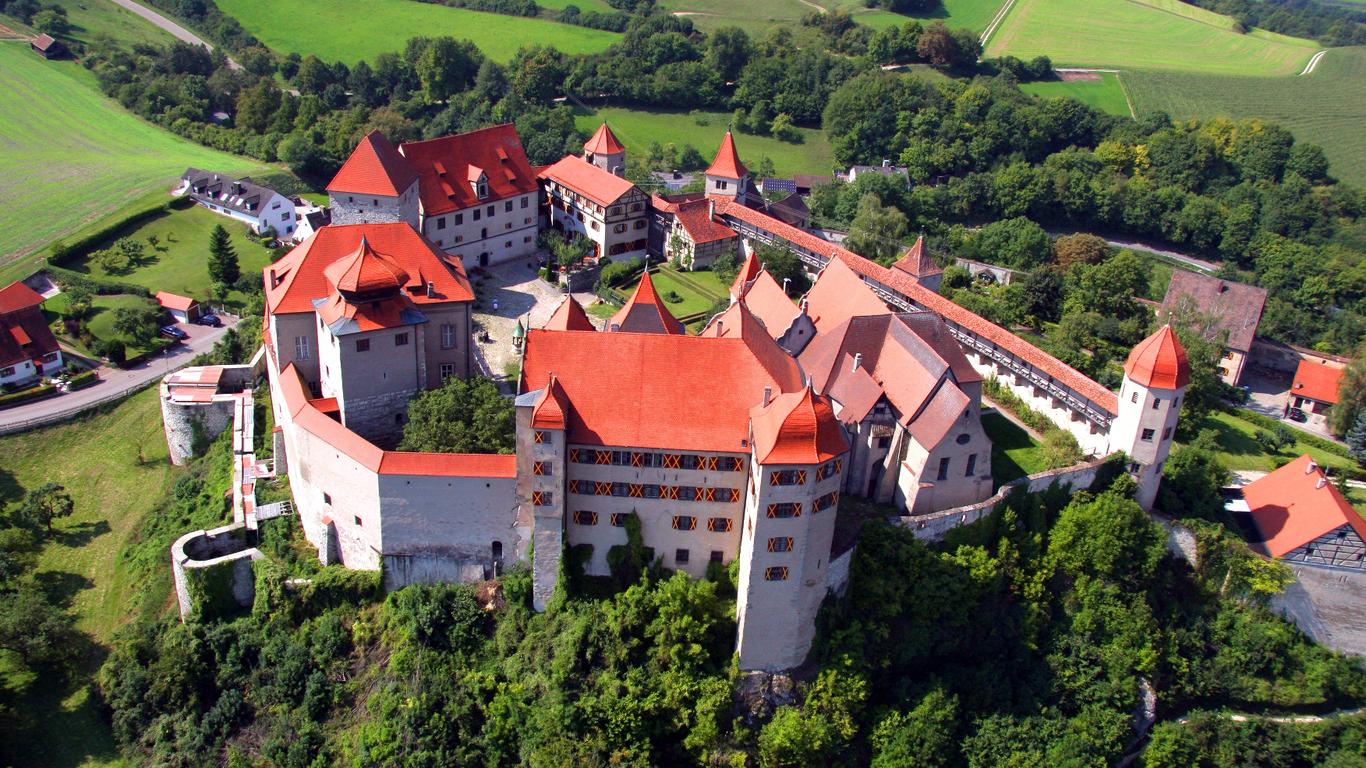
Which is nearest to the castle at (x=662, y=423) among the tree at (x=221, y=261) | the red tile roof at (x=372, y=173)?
the red tile roof at (x=372, y=173)

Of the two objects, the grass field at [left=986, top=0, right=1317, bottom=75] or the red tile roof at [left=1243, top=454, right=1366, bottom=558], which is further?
the grass field at [left=986, top=0, right=1317, bottom=75]

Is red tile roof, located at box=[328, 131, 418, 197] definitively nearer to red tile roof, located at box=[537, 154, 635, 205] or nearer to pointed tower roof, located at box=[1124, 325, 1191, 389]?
red tile roof, located at box=[537, 154, 635, 205]

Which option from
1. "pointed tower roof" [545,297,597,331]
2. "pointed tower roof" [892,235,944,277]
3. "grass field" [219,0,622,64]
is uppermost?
"grass field" [219,0,622,64]

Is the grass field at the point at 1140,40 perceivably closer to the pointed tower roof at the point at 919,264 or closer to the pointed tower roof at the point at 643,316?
the pointed tower roof at the point at 919,264

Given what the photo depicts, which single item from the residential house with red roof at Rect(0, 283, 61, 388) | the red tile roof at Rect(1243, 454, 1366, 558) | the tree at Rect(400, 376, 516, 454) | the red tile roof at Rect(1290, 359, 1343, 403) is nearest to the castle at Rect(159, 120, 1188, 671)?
the tree at Rect(400, 376, 516, 454)

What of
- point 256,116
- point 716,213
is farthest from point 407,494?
point 256,116
